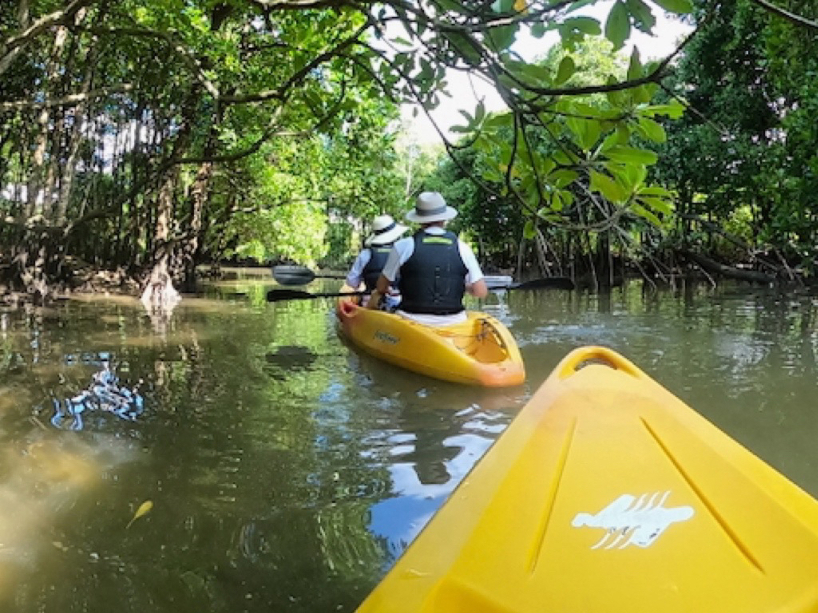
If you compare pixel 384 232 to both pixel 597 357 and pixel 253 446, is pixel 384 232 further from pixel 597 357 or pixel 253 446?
pixel 597 357

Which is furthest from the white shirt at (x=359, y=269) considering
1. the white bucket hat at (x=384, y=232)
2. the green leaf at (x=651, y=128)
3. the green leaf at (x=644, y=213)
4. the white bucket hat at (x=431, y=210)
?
the green leaf at (x=651, y=128)

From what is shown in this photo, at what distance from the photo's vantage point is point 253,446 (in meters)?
3.52

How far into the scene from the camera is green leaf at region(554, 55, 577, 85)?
5.50 ft

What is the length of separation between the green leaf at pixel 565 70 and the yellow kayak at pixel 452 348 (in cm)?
316

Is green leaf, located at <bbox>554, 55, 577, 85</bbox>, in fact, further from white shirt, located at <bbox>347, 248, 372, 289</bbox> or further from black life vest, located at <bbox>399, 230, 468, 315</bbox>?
white shirt, located at <bbox>347, 248, 372, 289</bbox>

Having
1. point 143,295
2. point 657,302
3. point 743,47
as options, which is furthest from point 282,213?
point 743,47

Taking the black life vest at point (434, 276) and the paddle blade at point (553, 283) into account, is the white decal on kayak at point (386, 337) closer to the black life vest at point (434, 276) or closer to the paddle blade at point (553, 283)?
the black life vest at point (434, 276)

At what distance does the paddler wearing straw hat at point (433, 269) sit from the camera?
5.32 meters

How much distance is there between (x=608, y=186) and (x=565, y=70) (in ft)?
1.01

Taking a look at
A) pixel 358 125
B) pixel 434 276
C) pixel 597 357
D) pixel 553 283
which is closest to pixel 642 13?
pixel 597 357

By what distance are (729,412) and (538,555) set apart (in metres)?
3.06

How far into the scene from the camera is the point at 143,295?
12.1 m

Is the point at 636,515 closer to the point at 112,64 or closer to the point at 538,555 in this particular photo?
the point at 538,555

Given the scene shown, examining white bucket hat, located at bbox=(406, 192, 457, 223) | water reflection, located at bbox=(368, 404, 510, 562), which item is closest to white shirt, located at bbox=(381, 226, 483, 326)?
white bucket hat, located at bbox=(406, 192, 457, 223)
